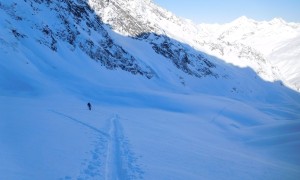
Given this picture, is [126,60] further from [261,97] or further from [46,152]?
[261,97]

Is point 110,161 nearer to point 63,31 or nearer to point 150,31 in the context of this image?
point 63,31

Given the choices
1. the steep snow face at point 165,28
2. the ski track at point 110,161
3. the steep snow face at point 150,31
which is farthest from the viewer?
the steep snow face at point 165,28

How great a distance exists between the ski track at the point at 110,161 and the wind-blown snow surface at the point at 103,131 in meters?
0.04

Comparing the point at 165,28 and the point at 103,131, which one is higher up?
the point at 165,28

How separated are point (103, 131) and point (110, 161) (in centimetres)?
730

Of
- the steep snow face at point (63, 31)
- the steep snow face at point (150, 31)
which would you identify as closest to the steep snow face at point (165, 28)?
the steep snow face at point (150, 31)

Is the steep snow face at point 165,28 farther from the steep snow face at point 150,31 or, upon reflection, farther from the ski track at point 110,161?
the ski track at point 110,161

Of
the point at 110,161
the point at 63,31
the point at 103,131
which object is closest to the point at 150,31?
the point at 63,31

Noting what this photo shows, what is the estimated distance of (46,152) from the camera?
1572 centimetres

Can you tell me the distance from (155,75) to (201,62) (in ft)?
118

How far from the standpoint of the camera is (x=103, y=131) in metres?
22.8

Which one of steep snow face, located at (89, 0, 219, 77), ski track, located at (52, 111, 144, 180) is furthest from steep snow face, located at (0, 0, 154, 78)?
ski track, located at (52, 111, 144, 180)

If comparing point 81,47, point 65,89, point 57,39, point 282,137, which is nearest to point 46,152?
point 282,137

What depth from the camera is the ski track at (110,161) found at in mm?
13672
